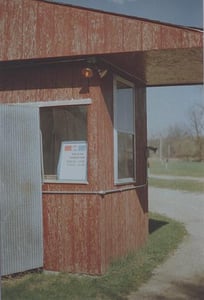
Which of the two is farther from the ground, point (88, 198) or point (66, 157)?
point (66, 157)

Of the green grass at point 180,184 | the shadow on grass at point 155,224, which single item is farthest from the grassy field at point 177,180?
the shadow on grass at point 155,224

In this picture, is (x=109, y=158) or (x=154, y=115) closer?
(x=109, y=158)

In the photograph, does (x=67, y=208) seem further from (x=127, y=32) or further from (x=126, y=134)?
(x=127, y=32)

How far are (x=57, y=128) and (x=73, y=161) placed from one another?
54 centimetres

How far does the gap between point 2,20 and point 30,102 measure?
1.15m

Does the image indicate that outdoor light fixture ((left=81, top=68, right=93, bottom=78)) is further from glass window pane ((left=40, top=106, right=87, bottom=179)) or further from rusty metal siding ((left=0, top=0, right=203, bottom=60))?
glass window pane ((left=40, top=106, right=87, bottom=179))

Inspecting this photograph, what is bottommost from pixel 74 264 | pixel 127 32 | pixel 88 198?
pixel 74 264

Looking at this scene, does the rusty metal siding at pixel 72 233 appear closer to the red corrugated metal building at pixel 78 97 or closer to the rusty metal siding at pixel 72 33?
the red corrugated metal building at pixel 78 97

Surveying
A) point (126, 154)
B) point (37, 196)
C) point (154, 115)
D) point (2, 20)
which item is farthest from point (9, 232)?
point (154, 115)

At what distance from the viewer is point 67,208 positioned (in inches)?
250

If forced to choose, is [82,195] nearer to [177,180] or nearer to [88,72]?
[88,72]

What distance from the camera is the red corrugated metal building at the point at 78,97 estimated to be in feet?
19.7

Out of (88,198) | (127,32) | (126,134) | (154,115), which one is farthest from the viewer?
(154,115)

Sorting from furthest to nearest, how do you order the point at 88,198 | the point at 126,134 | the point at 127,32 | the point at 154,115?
the point at 154,115 → the point at 126,134 → the point at 88,198 → the point at 127,32
